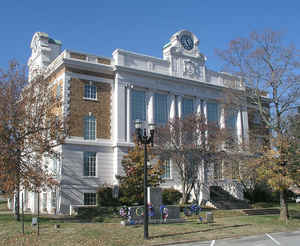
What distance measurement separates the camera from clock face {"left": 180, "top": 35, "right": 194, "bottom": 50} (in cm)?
3919

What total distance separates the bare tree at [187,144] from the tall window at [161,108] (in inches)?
144

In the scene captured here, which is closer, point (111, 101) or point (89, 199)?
point (89, 199)

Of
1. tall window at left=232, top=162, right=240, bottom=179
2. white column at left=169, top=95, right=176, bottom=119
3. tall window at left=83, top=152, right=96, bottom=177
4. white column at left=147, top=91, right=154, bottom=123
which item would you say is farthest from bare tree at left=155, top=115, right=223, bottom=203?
tall window at left=83, top=152, right=96, bottom=177

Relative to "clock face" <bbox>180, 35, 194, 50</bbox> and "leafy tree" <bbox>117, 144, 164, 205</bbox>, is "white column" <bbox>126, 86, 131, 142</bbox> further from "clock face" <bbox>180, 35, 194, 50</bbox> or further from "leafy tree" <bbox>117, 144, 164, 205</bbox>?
"clock face" <bbox>180, 35, 194, 50</bbox>

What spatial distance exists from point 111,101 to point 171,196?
9.96 m

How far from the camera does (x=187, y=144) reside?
103 feet

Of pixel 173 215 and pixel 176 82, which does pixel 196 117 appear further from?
pixel 173 215

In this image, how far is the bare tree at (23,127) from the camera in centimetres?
2269

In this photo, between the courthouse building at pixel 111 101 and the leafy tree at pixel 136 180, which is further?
the courthouse building at pixel 111 101

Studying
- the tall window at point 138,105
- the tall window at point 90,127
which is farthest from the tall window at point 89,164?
the tall window at point 138,105

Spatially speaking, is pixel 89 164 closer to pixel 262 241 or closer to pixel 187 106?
pixel 187 106

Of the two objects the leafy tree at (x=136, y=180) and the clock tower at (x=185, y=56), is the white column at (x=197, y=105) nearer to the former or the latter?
the clock tower at (x=185, y=56)

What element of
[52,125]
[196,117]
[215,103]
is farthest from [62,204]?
[215,103]

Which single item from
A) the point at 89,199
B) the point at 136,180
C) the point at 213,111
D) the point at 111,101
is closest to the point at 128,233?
the point at 136,180
